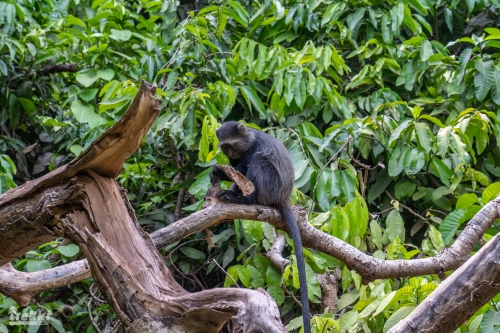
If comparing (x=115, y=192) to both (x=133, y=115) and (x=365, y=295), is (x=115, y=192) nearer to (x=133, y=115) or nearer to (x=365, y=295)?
(x=133, y=115)

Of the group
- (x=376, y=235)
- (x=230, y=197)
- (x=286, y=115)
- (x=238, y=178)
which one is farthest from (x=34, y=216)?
(x=286, y=115)

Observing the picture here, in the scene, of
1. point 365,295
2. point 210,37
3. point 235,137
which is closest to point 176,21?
point 210,37

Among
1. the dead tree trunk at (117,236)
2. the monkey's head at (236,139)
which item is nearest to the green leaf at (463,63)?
Answer: the monkey's head at (236,139)

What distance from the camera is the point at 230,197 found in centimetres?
359

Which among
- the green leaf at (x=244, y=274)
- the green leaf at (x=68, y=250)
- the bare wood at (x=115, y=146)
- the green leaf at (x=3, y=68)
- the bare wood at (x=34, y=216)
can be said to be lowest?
the green leaf at (x=68, y=250)

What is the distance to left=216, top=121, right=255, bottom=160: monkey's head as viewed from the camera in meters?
4.27

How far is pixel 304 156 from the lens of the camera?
4.28 metres

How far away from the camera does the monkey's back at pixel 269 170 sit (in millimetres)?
3848

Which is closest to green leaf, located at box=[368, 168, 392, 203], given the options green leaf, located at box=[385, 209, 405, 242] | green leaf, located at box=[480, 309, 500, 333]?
green leaf, located at box=[385, 209, 405, 242]

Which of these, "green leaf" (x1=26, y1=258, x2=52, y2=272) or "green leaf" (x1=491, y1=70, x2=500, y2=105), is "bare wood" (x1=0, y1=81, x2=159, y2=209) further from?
"green leaf" (x1=491, y1=70, x2=500, y2=105)

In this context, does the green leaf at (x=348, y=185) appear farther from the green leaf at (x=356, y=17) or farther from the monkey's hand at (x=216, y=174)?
the green leaf at (x=356, y=17)

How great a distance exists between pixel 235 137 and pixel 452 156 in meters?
1.47

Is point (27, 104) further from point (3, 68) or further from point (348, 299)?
point (348, 299)

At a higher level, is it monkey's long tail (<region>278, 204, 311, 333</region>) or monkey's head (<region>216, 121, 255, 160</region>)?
monkey's head (<region>216, 121, 255, 160</region>)
